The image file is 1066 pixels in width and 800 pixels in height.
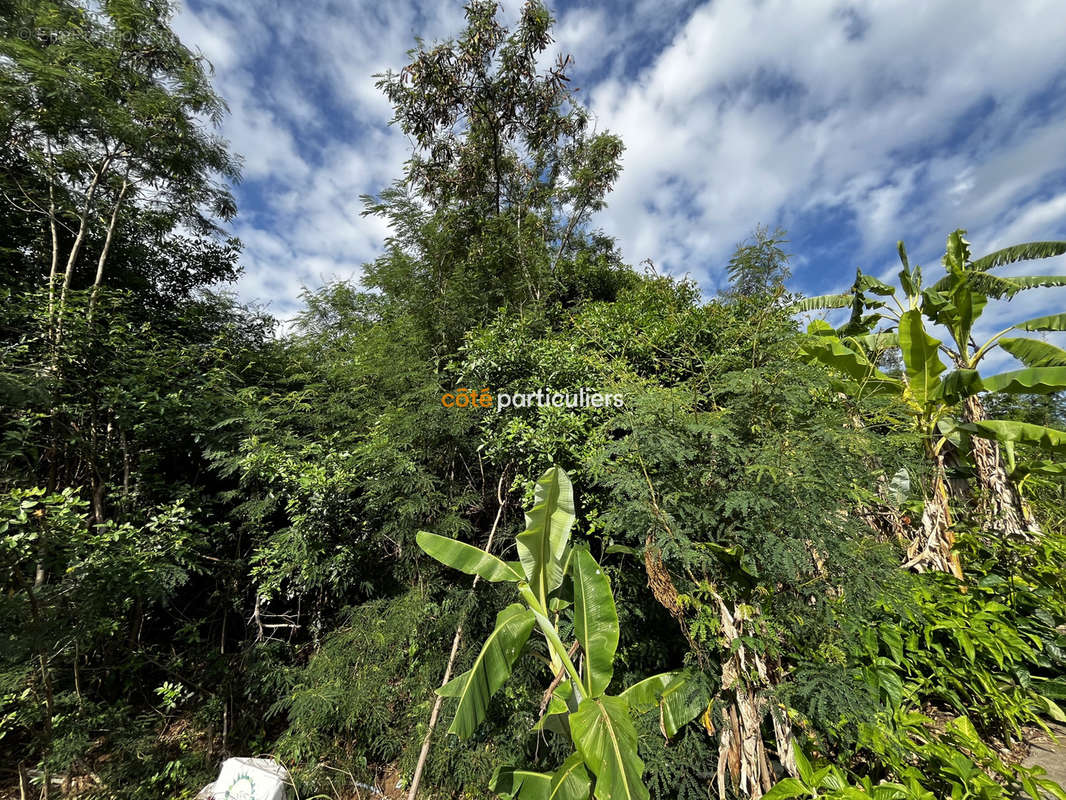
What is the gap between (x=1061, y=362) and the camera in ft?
9.02

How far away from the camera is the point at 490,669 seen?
1.42m

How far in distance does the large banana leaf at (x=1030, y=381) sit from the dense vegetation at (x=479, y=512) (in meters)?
0.02

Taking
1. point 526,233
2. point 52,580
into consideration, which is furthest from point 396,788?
point 526,233

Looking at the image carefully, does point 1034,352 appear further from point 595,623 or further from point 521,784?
point 521,784

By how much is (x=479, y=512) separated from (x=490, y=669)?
185 centimetres

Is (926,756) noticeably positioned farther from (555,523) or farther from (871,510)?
(555,523)

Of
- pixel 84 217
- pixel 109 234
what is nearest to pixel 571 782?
pixel 109 234

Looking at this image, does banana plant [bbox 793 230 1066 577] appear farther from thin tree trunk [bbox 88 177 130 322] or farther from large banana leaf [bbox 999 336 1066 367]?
thin tree trunk [bbox 88 177 130 322]

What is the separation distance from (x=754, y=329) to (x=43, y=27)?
571cm

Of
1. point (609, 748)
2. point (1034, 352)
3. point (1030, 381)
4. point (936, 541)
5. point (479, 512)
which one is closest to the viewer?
point (609, 748)

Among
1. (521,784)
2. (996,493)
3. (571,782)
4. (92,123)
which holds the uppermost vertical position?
(92,123)

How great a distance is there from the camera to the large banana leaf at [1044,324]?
2926mm

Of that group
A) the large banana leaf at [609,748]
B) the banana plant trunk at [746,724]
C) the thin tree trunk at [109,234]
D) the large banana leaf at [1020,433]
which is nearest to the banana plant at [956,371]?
the large banana leaf at [1020,433]

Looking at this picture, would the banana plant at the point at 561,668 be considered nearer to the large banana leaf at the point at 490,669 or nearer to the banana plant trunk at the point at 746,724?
the large banana leaf at the point at 490,669
